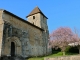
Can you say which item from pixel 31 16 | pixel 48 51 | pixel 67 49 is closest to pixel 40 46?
pixel 48 51

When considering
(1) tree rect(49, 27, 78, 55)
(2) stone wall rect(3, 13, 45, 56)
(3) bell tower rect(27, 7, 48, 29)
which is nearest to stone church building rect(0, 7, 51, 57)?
(2) stone wall rect(3, 13, 45, 56)

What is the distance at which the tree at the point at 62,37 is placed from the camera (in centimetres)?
2550

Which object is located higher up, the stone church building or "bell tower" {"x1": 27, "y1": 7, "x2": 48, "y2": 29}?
"bell tower" {"x1": 27, "y1": 7, "x2": 48, "y2": 29}

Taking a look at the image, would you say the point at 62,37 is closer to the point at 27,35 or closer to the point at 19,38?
the point at 27,35

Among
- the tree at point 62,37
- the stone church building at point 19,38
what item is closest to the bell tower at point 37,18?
the stone church building at point 19,38

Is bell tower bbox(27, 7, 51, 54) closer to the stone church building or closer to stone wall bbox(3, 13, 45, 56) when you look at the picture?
the stone church building

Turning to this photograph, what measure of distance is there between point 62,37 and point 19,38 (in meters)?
8.11

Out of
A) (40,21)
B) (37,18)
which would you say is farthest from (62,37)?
(37,18)

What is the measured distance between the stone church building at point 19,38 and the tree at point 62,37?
4297mm

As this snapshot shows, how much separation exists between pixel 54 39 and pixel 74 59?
21.4 meters

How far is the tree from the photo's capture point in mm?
25503

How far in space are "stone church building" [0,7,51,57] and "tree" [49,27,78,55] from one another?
4.30 meters

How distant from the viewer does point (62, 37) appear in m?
26.0

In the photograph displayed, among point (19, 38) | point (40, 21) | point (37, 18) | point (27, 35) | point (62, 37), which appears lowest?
point (19, 38)
